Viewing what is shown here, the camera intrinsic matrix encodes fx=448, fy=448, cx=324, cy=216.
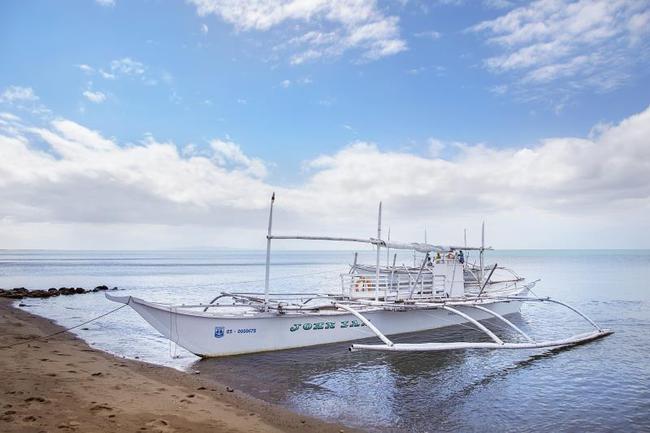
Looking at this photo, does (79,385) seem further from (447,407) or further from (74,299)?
(74,299)

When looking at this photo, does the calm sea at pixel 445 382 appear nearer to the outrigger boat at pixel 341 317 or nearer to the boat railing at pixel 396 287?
the outrigger boat at pixel 341 317

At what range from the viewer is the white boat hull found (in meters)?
13.2

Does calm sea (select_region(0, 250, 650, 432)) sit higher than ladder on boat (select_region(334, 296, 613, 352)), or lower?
lower

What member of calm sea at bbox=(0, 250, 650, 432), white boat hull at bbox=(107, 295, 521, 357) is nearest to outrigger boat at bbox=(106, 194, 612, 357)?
white boat hull at bbox=(107, 295, 521, 357)

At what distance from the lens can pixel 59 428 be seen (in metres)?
6.84

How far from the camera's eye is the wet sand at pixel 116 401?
7293mm

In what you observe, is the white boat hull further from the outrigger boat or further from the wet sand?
the wet sand

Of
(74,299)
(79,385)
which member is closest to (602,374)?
(79,385)

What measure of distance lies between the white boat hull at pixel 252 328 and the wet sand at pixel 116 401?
1334 mm

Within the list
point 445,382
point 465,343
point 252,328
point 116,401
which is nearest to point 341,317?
point 252,328

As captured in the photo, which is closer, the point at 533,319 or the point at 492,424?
the point at 492,424

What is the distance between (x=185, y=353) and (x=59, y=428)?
27.3 ft

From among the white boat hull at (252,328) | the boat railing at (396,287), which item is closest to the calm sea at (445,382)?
the white boat hull at (252,328)

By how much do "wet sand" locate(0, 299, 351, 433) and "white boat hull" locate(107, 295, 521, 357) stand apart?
1334 mm
